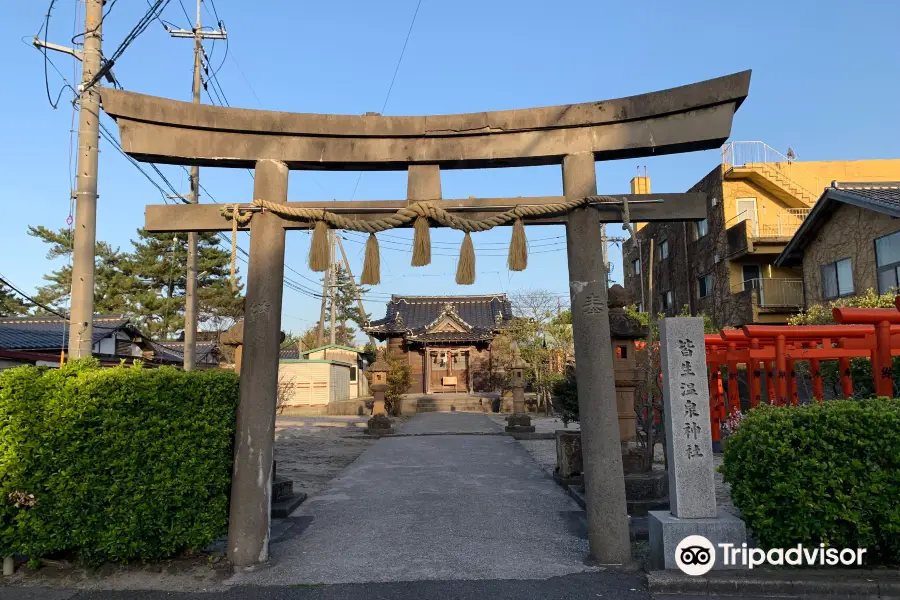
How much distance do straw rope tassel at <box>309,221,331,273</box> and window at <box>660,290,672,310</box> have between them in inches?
1109

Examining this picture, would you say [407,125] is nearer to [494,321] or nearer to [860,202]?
[860,202]

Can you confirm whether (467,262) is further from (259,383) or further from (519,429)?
(519,429)

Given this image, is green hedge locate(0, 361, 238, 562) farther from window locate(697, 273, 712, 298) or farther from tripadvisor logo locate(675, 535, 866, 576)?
window locate(697, 273, 712, 298)

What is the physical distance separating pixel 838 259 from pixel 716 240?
7.55 meters

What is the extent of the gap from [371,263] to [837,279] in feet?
58.5

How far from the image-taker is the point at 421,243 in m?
5.17

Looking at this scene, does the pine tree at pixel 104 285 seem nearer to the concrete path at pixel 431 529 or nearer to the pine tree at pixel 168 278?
the pine tree at pixel 168 278

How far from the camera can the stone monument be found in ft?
14.3

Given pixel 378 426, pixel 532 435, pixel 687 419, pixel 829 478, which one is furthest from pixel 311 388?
pixel 829 478

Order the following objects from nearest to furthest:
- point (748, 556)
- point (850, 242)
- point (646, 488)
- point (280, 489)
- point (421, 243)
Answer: point (748, 556) → point (421, 243) → point (646, 488) → point (280, 489) → point (850, 242)

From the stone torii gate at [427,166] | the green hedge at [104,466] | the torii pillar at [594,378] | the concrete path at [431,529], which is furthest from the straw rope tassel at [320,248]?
the concrete path at [431,529]

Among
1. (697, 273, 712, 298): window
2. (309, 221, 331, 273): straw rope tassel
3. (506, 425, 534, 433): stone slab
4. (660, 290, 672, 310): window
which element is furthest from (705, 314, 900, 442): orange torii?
(660, 290, 672, 310): window

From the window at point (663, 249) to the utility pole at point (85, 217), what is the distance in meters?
28.2

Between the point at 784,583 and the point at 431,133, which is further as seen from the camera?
the point at 431,133
